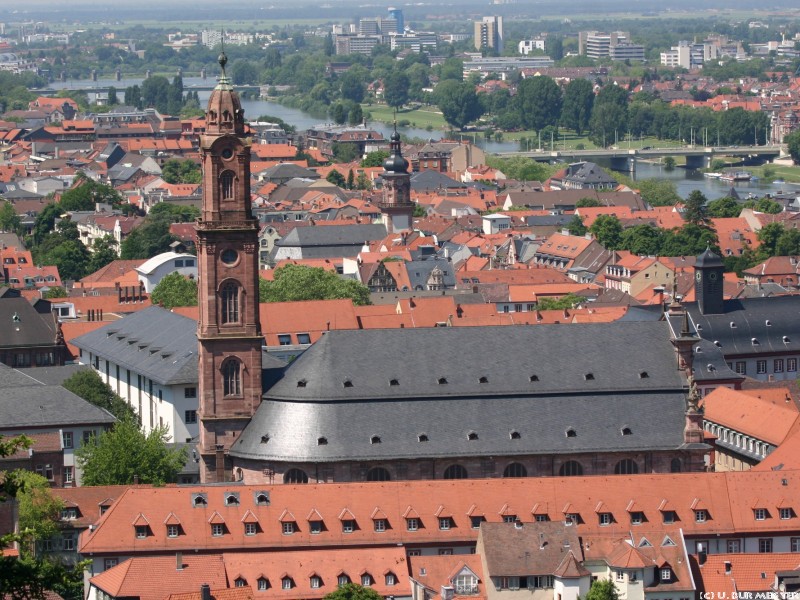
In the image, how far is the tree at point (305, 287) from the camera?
12406 cm

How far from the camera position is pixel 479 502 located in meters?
70.5

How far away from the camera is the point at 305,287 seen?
125 metres

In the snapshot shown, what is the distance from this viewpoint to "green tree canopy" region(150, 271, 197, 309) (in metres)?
126

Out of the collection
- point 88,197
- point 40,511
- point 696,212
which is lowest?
point 88,197

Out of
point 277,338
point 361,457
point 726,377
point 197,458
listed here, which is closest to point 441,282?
point 277,338

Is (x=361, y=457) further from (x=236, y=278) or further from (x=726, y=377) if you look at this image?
(x=726, y=377)

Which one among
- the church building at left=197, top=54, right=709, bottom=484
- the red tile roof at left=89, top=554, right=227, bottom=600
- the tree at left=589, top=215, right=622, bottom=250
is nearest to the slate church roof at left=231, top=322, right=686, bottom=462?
the church building at left=197, top=54, right=709, bottom=484

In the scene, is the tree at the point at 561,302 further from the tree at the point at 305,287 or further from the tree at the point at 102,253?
the tree at the point at 102,253

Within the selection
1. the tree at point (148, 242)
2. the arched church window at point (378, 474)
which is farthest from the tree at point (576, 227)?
the arched church window at point (378, 474)

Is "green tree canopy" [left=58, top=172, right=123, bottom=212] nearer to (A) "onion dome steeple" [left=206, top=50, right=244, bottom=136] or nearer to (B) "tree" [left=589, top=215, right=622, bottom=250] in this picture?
(B) "tree" [left=589, top=215, right=622, bottom=250]

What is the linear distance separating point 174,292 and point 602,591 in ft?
223

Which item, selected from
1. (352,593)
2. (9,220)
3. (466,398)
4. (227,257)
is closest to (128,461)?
(227,257)

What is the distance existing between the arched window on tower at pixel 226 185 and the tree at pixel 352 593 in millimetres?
19380

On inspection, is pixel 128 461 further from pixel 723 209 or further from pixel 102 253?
pixel 723 209
